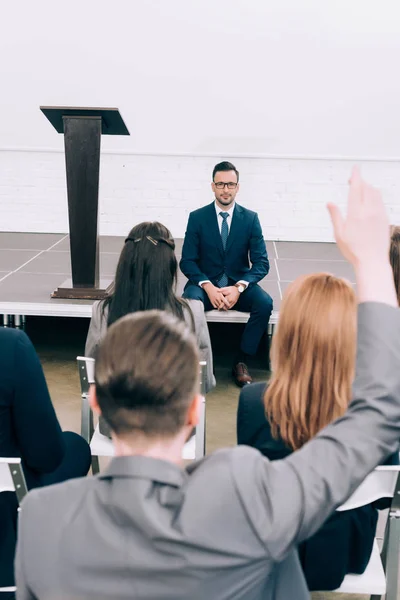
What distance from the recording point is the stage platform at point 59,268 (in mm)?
3863

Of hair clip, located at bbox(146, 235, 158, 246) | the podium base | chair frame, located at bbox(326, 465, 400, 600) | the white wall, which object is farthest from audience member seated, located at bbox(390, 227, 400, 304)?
the white wall

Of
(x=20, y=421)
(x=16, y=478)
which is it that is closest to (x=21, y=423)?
(x=20, y=421)

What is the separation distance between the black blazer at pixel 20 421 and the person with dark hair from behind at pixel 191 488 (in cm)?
88

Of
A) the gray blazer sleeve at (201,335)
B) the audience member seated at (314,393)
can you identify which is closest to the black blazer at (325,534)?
the audience member seated at (314,393)

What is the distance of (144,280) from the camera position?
2.45m

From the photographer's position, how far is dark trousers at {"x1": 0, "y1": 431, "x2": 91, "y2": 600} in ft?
5.30

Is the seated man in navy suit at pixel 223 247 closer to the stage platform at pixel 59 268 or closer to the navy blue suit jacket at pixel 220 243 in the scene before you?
the navy blue suit jacket at pixel 220 243

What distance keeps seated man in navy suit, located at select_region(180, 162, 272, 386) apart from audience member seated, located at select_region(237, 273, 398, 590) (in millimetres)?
2231

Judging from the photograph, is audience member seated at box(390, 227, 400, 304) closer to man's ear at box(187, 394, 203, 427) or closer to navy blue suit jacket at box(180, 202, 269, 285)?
navy blue suit jacket at box(180, 202, 269, 285)

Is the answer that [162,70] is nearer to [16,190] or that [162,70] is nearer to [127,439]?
[16,190]

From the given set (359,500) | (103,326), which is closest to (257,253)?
(103,326)

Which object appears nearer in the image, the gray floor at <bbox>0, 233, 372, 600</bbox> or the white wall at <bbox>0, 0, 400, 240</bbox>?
the gray floor at <bbox>0, 233, 372, 600</bbox>

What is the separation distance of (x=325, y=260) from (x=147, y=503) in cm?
512

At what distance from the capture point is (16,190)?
21.5ft
